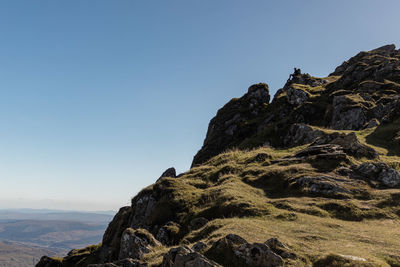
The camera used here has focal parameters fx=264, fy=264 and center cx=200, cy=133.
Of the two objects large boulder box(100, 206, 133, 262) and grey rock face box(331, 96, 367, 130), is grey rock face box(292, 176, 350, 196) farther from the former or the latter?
grey rock face box(331, 96, 367, 130)

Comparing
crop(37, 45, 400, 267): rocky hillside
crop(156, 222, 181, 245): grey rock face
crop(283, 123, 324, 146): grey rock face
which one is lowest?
crop(156, 222, 181, 245): grey rock face

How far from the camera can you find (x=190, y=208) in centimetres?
2427

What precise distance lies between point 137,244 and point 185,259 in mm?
8247

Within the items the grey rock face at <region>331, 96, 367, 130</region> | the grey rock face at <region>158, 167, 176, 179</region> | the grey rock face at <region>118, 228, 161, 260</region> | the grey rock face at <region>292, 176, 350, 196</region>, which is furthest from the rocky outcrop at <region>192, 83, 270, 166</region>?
the grey rock face at <region>118, 228, 161, 260</region>

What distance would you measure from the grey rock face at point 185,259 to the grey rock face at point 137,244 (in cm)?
612

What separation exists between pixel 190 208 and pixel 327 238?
41.8ft

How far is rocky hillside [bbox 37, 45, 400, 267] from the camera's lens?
12.2 meters

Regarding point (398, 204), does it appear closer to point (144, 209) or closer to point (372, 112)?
point (144, 209)

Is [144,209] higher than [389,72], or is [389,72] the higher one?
[389,72]

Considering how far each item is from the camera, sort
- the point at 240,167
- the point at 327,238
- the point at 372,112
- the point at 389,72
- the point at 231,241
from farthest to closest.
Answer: the point at 389,72 < the point at 372,112 < the point at 240,167 < the point at 327,238 < the point at 231,241

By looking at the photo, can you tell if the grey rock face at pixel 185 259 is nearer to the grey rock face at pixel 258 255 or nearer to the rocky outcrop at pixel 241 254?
the rocky outcrop at pixel 241 254

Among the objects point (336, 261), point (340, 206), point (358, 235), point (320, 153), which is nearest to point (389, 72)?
point (320, 153)

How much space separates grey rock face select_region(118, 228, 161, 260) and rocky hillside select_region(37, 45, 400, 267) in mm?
→ 70

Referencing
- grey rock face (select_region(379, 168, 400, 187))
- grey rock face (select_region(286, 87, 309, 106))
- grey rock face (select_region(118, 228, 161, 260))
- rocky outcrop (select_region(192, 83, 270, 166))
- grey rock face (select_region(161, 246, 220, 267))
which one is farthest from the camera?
grey rock face (select_region(286, 87, 309, 106))
